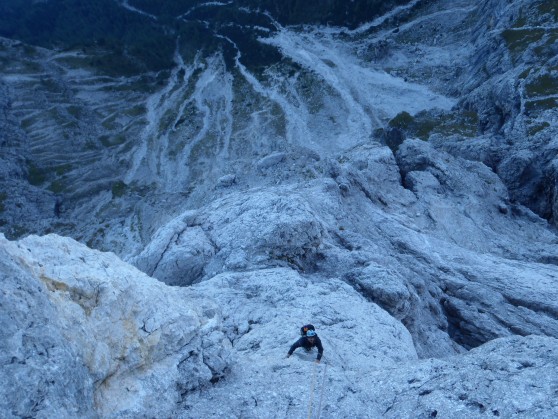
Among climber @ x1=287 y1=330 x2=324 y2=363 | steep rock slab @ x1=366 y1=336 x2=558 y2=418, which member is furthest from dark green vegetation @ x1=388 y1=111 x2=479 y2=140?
climber @ x1=287 y1=330 x2=324 y2=363

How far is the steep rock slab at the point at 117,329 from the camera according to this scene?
13547mm

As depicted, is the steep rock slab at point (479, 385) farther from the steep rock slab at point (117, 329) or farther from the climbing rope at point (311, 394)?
the steep rock slab at point (117, 329)

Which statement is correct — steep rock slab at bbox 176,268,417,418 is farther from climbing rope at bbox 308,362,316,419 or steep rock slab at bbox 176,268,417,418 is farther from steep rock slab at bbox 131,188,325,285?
Result: steep rock slab at bbox 131,188,325,285

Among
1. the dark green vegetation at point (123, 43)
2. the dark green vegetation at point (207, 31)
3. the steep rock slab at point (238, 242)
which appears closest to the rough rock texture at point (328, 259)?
the steep rock slab at point (238, 242)

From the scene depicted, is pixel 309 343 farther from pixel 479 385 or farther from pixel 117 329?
pixel 117 329

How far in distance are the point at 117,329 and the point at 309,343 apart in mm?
8385

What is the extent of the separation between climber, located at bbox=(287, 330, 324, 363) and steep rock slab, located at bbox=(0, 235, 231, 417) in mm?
3225

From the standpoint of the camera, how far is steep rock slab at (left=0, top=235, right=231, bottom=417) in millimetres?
13547

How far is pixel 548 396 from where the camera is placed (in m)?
14.2

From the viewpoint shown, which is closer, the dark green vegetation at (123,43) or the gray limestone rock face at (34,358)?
the gray limestone rock face at (34,358)

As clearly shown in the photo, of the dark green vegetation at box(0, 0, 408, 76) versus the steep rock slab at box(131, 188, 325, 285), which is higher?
the dark green vegetation at box(0, 0, 408, 76)

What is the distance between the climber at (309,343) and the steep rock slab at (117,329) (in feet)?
10.6

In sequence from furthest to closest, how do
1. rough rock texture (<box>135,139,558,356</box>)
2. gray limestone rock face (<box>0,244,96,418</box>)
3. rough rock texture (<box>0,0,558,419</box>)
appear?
1. rough rock texture (<box>135,139,558,356</box>)
2. rough rock texture (<box>0,0,558,419</box>)
3. gray limestone rock face (<box>0,244,96,418</box>)

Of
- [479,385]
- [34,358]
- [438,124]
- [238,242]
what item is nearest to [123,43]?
[438,124]
